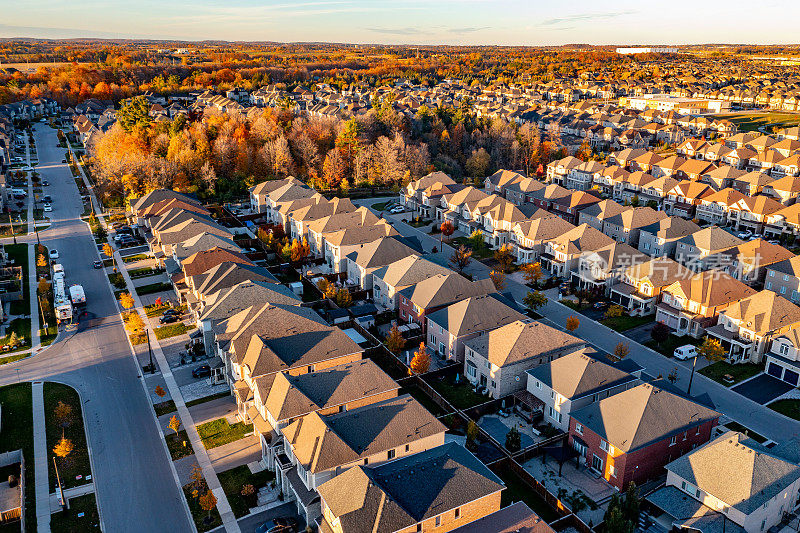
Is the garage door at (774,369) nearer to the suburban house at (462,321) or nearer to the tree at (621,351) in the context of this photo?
the tree at (621,351)

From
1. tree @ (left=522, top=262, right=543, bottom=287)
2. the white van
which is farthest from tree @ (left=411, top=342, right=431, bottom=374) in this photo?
the white van

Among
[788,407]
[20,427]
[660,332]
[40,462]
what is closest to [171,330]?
[20,427]

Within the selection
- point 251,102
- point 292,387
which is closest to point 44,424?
point 292,387

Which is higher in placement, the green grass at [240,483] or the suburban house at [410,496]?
the suburban house at [410,496]

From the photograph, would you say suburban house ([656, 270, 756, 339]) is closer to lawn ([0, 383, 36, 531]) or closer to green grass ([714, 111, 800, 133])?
lawn ([0, 383, 36, 531])

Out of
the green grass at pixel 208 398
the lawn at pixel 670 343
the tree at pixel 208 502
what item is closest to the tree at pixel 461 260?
the lawn at pixel 670 343

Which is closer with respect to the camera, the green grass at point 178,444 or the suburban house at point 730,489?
the suburban house at point 730,489

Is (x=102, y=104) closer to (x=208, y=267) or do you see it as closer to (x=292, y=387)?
(x=208, y=267)
